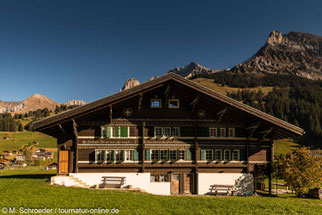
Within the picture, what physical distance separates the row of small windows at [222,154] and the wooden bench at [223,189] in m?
2.56

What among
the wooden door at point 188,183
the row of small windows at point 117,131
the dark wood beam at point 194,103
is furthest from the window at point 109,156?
the dark wood beam at point 194,103

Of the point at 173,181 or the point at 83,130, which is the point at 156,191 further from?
the point at 83,130

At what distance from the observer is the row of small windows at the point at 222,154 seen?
22.0 metres

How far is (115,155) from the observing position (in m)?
21.5

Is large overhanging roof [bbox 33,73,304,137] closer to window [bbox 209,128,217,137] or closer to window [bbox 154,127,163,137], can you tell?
window [bbox 209,128,217,137]

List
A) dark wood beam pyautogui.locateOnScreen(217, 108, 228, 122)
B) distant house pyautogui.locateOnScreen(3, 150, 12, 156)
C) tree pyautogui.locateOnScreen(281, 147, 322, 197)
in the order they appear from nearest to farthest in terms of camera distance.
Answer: tree pyautogui.locateOnScreen(281, 147, 322, 197) → dark wood beam pyautogui.locateOnScreen(217, 108, 228, 122) → distant house pyautogui.locateOnScreen(3, 150, 12, 156)

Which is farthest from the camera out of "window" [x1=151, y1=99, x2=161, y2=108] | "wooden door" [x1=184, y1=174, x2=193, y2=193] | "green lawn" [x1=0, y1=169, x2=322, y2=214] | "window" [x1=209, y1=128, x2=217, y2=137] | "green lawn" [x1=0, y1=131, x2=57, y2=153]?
"green lawn" [x1=0, y1=131, x2=57, y2=153]

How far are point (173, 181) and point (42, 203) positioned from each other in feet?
41.0

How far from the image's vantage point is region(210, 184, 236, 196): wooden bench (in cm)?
2097

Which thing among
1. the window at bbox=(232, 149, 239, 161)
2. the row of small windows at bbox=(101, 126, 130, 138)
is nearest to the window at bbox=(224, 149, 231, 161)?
the window at bbox=(232, 149, 239, 161)

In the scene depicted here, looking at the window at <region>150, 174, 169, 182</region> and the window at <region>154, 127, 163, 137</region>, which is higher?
the window at <region>154, 127, 163, 137</region>

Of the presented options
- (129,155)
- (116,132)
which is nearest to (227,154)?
(129,155)

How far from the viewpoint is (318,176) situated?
65.1 ft

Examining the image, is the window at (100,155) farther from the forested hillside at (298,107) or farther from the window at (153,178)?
the forested hillside at (298,107)
